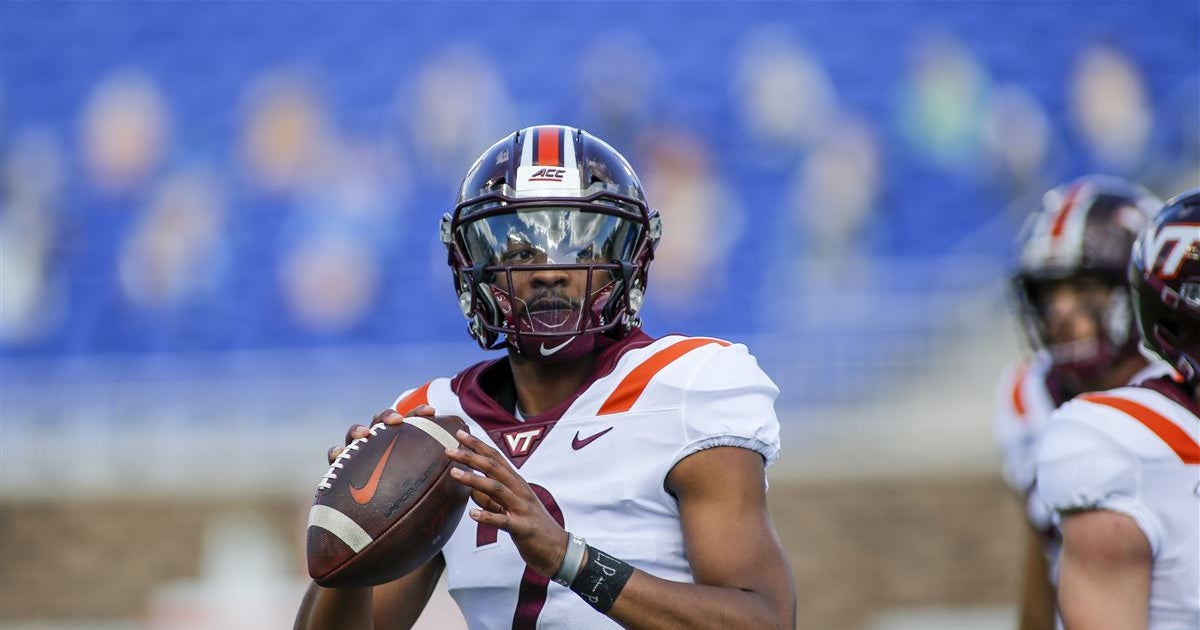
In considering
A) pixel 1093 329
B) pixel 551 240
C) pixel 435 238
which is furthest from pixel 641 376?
pixel 435 238

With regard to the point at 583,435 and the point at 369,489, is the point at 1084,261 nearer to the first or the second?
the point at 583,435

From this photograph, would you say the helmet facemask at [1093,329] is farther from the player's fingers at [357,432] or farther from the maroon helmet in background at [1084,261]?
the player's fingers at [357,432]

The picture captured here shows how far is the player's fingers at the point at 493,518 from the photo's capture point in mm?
2209

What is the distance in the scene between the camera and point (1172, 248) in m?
2.86

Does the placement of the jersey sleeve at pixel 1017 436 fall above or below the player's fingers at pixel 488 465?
below

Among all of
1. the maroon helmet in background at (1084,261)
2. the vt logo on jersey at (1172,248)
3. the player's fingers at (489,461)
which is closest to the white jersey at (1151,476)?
the vt logo on jersey at (1172,248)

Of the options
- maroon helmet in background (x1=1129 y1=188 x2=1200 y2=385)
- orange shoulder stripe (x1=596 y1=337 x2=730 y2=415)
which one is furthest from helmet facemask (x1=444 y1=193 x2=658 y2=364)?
maroon helmet in background (x1=1129 y1=188 x2=1200 y2=385)

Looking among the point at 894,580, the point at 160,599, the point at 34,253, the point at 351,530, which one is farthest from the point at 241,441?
the point at 351,530

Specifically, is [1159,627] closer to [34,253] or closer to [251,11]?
[34,253]

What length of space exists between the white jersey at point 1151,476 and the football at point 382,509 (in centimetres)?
117

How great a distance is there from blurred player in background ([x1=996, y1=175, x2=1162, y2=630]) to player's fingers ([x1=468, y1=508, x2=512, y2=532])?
6.57 ft

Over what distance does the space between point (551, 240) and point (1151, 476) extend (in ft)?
3.88

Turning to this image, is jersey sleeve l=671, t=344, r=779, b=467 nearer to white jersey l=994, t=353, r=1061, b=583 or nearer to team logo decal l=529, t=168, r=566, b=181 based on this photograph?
team logo decal l=529, t=168, r=566, b=181

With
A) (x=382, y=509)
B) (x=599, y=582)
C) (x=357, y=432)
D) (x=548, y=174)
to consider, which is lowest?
(x=599, y=582)
